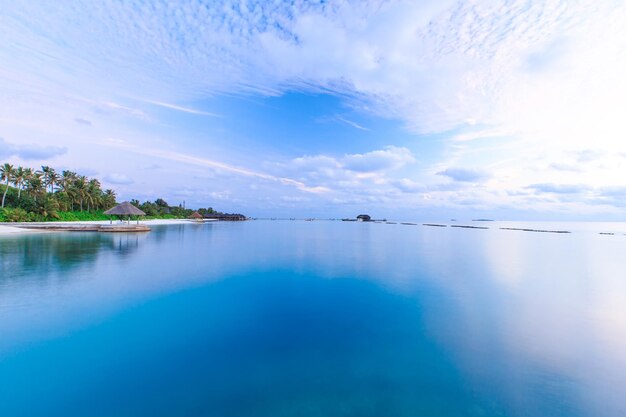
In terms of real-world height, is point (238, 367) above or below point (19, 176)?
below

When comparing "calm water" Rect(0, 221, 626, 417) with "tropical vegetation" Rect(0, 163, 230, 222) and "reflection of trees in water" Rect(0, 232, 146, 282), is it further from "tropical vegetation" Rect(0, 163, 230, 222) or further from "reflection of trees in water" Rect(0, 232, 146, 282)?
"tropical vegetation" Rect(0, 163, 230, 222)

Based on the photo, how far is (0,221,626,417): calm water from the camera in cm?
439

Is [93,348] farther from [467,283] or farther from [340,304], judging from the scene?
[467,283]

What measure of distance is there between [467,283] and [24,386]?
557 inches

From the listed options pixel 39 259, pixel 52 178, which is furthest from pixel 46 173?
pixel 39 259

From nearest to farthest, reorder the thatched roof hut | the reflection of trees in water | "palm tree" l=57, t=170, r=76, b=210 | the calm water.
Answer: the calm water
the reflection of trees in water
the thatched roof hut
"palm tree" l=57, t=170, r=76, b=210

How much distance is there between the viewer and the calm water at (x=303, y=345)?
439cm

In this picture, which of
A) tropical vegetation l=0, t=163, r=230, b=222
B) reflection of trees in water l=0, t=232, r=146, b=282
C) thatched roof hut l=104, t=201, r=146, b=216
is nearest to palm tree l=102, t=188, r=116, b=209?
tropical vegetation l=0, t=163, r=230, b=222

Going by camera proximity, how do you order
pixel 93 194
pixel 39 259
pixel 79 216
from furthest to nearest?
pixel 93 194
pixel 79 216
pixel 39 259

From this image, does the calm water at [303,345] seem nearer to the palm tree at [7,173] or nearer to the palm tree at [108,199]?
the palm tree at [7,173]

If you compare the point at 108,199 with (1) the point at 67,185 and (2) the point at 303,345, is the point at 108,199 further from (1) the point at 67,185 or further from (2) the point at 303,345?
(2) the point at 303,345

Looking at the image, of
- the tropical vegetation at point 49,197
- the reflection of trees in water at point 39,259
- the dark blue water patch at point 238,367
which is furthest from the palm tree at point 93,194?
the dark blue water patch at point 238,367

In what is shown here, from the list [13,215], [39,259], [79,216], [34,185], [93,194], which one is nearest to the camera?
[39,259]

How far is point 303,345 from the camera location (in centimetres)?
640
